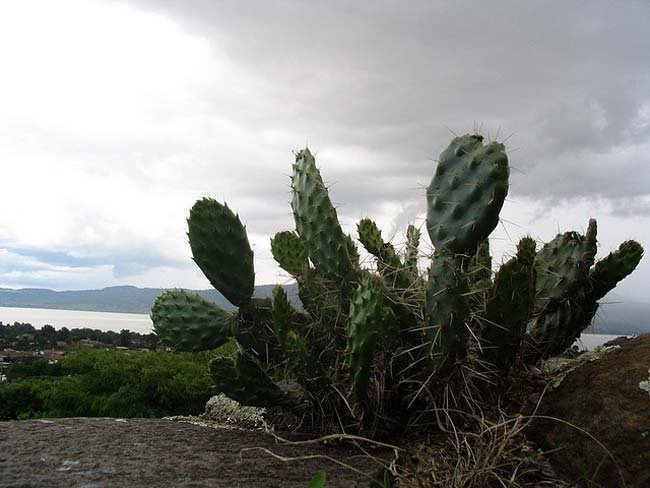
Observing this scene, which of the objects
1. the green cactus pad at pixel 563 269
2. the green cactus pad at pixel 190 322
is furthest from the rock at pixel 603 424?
the green cactus pad at pixel 190 322

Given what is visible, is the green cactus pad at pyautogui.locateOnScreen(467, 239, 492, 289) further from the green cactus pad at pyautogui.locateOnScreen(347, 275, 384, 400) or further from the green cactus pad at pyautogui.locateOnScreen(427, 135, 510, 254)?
the green cactus pad at pyautogui.locateOnScreen(347, 275, 384, 400)

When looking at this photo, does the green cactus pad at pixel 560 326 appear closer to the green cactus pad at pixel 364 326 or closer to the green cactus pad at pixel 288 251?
the green cactus pad at pixel 364 326

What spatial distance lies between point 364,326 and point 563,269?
1.37 m

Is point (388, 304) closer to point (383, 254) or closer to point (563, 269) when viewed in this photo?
point (383, 254)

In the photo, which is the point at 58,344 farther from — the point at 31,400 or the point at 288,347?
the point at 288,347

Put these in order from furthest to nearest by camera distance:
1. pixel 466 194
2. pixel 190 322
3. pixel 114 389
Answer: pixel 114 389 → pixel 190 322 → pixel 466 194

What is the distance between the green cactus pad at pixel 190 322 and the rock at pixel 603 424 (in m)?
1.74

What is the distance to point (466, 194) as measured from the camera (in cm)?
280

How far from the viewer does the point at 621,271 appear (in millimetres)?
3342

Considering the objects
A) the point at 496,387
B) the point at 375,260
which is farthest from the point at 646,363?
the point at 375,260

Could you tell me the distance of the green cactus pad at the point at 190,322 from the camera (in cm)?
363

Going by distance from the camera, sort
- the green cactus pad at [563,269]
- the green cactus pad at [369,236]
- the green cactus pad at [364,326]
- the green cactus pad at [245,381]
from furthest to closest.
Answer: the green cactus pad at [369,236]
the green cactus pad at [563,269]
the green cactus pad at [245,381]
the green cactus pad at [364,326]

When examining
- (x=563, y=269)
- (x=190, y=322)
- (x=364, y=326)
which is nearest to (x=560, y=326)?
(x=563, y=269)

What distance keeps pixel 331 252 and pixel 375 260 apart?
0.32 m
